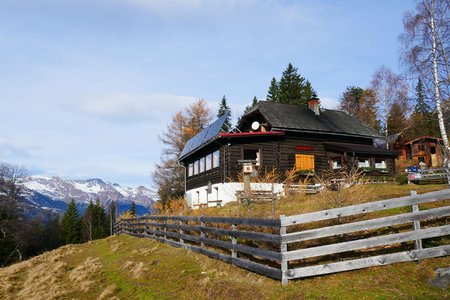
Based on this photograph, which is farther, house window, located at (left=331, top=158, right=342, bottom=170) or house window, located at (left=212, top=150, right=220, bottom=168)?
house window, located at (left=331, top=158, right=342, bottom=170)

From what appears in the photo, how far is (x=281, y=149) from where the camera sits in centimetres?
2688

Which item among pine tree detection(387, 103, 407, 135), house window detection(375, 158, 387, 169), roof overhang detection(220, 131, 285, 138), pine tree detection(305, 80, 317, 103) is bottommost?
house window detection(375, 158, 387, 169)

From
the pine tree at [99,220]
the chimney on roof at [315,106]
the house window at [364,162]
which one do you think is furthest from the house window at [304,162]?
the pine tree at [99,220]

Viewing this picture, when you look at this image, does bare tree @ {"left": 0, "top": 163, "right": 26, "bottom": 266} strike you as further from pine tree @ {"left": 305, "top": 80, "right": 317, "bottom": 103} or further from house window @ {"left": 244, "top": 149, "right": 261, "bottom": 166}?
pine tree @ {"left": 305, "top": 80, "right": 317, "bottom": 103}

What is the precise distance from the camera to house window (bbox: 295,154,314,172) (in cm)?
2727

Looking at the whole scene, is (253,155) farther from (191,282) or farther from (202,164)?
(191,282)

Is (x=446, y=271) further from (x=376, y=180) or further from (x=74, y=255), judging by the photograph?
(x=376, y=180)

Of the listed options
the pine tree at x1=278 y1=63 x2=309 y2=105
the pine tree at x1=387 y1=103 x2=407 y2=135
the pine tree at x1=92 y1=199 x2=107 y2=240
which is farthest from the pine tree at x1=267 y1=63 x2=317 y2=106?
the pine tree at x1=92 y1=199 x2=107 y2=240

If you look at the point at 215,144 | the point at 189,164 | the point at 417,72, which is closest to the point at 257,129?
the point at 215,144

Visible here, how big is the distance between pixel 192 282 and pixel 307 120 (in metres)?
22.2

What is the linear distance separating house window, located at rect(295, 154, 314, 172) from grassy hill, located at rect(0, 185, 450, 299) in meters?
14.8

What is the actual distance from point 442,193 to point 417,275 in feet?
6.22

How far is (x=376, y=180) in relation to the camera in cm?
2734

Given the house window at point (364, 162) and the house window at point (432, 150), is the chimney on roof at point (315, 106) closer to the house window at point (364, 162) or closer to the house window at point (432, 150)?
the house window at point (364, 162)
